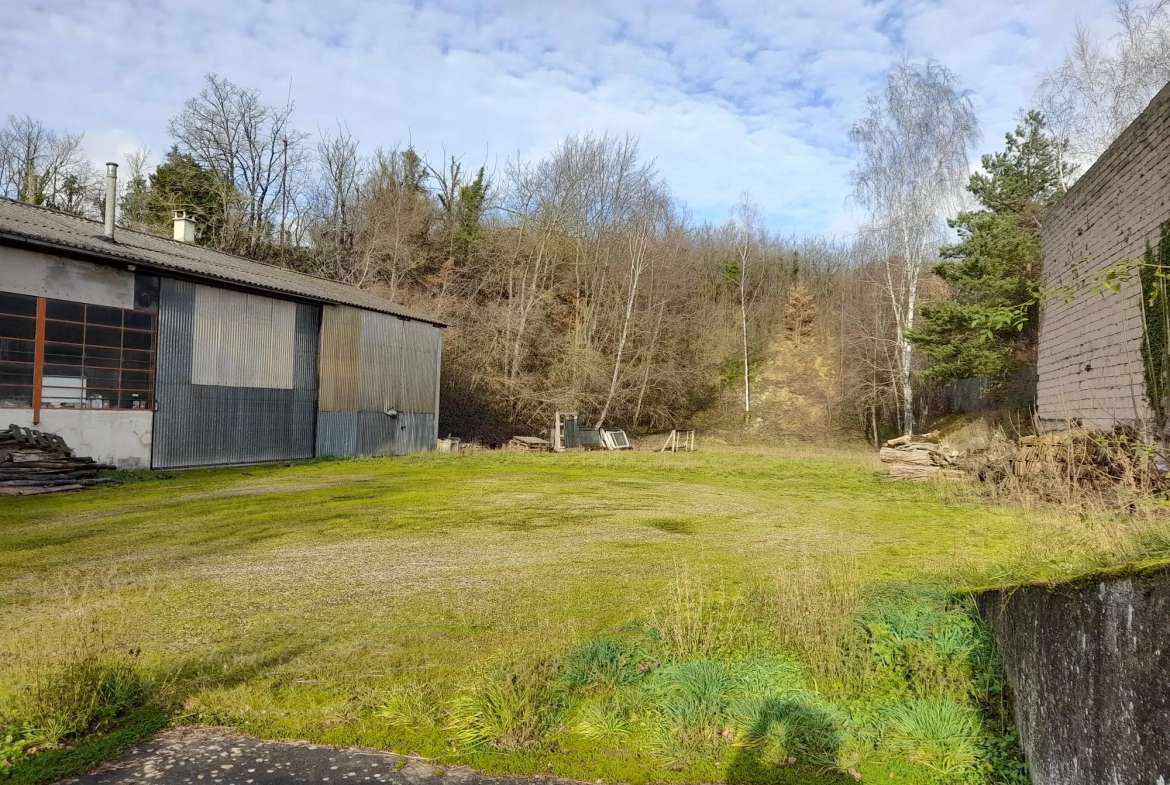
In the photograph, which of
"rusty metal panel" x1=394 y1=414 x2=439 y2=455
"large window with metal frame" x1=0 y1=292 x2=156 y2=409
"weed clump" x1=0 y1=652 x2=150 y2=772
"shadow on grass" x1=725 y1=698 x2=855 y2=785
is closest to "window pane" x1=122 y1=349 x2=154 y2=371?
"large window with metal frame" x1=0 y1=292 x2=156 y2=409

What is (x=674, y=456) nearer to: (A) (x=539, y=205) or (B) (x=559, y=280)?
(B) (x=559, y=280)

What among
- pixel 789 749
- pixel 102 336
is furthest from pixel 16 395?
pixel 789 749

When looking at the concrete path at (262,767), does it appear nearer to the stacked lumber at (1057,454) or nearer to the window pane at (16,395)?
the stacked lumber at (1057,454)

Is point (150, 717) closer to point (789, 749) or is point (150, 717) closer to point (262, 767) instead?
point (262, 767)

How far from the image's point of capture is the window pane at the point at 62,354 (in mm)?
14828

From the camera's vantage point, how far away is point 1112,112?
22.9 m

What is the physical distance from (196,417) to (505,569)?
42.6ft

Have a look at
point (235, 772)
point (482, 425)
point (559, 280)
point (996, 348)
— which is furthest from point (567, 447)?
point (235, 772)

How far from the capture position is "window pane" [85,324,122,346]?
50.9 ft

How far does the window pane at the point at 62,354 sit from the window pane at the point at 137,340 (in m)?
0.98

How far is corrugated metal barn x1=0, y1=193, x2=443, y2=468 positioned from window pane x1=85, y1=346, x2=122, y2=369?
24 mm

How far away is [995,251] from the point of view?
23.9 metres

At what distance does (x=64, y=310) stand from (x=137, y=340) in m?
1.52

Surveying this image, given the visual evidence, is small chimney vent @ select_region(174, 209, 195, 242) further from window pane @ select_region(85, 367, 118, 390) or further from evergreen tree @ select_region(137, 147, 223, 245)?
evergreen tree @ select_region(137, 147, 223, 245)
